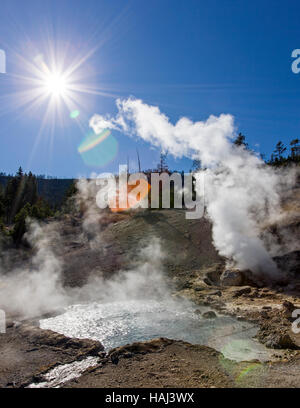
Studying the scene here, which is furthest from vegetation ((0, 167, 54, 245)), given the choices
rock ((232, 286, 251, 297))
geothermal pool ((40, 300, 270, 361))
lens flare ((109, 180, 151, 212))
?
rock ((232, 286, 251, 297))

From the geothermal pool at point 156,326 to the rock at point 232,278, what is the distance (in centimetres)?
294

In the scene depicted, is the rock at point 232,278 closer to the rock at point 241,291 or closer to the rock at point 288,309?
the rock at point 241,291

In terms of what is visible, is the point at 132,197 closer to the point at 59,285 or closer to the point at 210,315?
the point at 59,285

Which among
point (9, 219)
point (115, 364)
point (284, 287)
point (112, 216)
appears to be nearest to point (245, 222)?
point (284, 287)

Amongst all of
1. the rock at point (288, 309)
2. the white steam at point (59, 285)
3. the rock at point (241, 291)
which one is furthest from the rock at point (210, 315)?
the white steam at point (59, 285)

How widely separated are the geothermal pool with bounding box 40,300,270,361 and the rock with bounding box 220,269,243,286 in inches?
116

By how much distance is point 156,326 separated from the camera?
9.54 meters

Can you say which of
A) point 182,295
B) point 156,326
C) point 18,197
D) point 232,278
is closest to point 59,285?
point 182,295

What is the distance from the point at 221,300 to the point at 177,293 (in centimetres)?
238

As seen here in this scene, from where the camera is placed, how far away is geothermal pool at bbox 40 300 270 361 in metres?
7.95

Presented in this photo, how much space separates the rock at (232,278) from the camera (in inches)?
548

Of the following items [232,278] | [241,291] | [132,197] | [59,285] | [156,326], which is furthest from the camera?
[132,197]

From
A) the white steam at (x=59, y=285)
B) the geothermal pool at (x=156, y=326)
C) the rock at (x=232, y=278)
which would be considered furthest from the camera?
the rock at (x=232, y=278)

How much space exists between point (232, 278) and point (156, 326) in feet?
19.7
